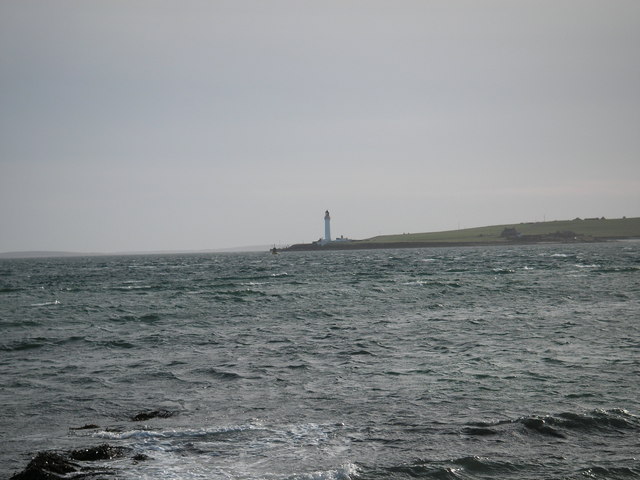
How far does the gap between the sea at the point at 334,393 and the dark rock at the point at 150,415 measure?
68 millimetres

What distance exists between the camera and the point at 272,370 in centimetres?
1848

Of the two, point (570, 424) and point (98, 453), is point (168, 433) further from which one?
point (570, 424)

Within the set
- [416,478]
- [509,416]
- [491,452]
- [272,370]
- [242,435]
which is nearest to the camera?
[416,478]

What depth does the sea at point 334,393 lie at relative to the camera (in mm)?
10297

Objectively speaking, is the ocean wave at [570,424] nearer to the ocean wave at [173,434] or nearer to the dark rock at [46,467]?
the ocean wave at [173,434]

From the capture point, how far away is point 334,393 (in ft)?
50.2

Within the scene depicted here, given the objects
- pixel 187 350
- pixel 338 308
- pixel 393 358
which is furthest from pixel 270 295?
pixel 393 358

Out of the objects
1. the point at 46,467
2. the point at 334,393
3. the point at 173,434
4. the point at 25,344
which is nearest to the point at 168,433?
the point at 173,434

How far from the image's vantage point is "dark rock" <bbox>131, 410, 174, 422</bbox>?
13320mm

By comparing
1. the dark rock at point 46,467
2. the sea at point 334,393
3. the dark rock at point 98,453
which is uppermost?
the dark rock at point 46,467

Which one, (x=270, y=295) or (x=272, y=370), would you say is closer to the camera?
(x=272, y=370)

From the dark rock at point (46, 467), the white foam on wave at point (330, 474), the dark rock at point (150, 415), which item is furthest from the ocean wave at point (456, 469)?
the dark rock at point (150, 415)

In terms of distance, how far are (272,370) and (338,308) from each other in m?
18.4

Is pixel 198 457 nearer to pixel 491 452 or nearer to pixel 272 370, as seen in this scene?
pixel 491 452
